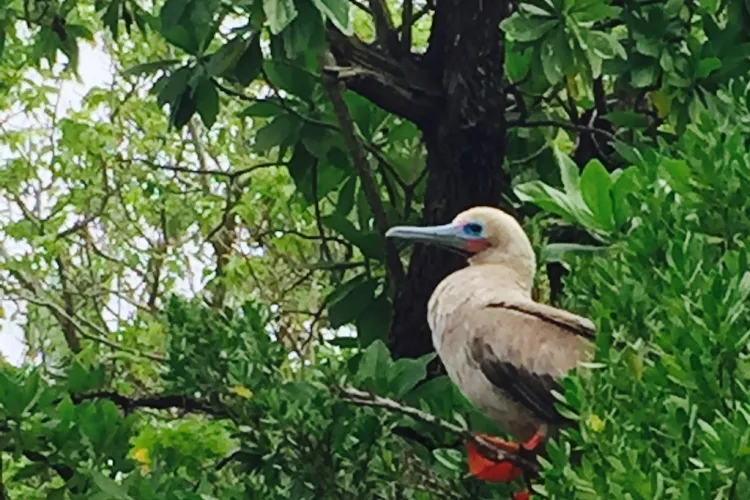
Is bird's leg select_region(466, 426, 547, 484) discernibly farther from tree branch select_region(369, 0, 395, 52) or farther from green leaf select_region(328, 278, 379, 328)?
tree branch select_region(369, 0, 395, 52)

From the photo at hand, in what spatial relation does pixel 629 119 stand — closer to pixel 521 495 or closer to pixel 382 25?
pixel 382 25

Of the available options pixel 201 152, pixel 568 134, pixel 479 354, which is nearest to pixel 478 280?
pixel 479 354

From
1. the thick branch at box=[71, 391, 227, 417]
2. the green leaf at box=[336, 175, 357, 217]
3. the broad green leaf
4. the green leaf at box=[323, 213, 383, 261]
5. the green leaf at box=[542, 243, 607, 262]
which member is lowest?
the thick branch at box=[71, 391, 227, 417]

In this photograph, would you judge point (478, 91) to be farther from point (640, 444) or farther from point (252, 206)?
point (252, 206)

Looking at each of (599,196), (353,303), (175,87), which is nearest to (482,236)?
(353,303)

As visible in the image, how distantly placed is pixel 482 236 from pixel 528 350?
0.37m

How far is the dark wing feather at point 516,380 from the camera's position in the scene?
8.73 feet

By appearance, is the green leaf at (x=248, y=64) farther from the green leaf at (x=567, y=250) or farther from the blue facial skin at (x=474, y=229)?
the green leaf at (x=567, y=250)

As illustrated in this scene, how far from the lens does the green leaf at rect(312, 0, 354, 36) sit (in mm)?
2418

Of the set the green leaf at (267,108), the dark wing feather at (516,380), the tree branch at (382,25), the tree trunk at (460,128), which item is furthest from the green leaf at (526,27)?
the green leaf at (267,108)

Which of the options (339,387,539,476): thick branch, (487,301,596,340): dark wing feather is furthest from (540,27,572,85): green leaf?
(339,387,539,476): thick branch

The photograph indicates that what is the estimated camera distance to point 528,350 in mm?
2676

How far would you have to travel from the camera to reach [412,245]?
125 inches

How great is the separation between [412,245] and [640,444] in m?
1.89
